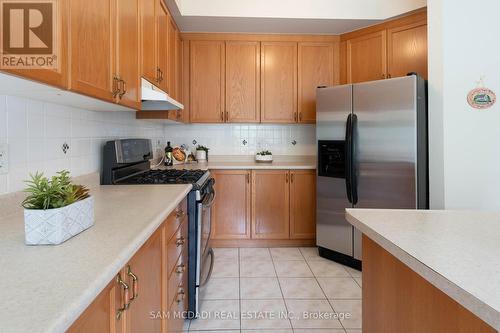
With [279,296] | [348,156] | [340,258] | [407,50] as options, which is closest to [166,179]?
[279,296]

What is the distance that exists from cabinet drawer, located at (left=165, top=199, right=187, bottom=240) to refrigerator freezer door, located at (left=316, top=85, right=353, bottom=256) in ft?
5.14

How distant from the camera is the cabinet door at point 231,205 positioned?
3.32 metres

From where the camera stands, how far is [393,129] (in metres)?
2.54

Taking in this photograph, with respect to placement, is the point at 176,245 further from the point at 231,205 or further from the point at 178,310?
the point at 231,205

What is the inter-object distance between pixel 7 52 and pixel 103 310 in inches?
28.4

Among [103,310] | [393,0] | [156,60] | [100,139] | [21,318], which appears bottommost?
[103,310]

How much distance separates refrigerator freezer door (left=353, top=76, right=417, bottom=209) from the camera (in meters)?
2.46

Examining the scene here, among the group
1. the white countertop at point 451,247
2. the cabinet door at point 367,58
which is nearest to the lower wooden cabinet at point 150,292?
the white countertop at point 451,247

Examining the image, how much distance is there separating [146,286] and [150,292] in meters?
0.07

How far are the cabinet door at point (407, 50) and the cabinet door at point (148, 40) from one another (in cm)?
225

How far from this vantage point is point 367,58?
3.29 metres

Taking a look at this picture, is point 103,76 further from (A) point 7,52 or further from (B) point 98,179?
(B) point 98,179

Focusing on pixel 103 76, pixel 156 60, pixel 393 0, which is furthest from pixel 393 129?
pixel 103 76

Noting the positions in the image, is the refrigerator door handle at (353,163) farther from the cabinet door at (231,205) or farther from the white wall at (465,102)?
the cabinet door at (231,205)
